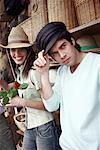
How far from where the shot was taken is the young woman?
1.72 metres

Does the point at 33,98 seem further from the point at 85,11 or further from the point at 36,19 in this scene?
the point at 36,19

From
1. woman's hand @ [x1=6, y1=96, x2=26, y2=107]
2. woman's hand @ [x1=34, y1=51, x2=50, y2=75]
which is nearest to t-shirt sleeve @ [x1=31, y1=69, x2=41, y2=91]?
woman's hand @ [x1=6, y1=96, x2=26, y2=107]

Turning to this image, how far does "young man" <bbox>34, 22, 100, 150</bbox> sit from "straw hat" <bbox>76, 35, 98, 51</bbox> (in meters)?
0.38

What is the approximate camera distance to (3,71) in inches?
95.2

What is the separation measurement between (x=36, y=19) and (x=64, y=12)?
0.37 m

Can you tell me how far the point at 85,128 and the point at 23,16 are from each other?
162cm

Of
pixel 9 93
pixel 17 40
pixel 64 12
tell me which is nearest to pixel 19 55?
pixel 17 40

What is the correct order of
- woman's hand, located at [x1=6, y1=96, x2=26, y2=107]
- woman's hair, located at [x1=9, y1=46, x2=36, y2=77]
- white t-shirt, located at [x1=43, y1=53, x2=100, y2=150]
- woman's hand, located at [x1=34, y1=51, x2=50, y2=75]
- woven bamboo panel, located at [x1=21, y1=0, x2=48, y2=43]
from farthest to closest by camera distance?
woven bamboo panel, located at [x1=21, y1=0, x2=48, y2=43] → woman's hair, located at [x1=9, y1=46, x2=36, y2=77] → woman's hand, located at [x1=6, y1=96, x2=26, y2=107] → woman's hand, located at [x1=34, y1=51, x2=50, y2=75] → white t-shirt, located at [x1=43, y1=53, x2=100, y2=150]

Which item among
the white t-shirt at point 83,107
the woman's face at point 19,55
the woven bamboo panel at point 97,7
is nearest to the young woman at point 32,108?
the woman's face at point 19,55

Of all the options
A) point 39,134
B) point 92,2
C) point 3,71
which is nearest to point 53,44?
point 92,2

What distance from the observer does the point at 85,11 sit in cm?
176

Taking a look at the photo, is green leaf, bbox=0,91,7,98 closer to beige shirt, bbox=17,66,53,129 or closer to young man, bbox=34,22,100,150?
beige shirt, bbox=17,66,53,129

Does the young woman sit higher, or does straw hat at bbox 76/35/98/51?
straw hat at bbox 76/35/98/51

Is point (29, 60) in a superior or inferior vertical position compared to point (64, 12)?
inferior
